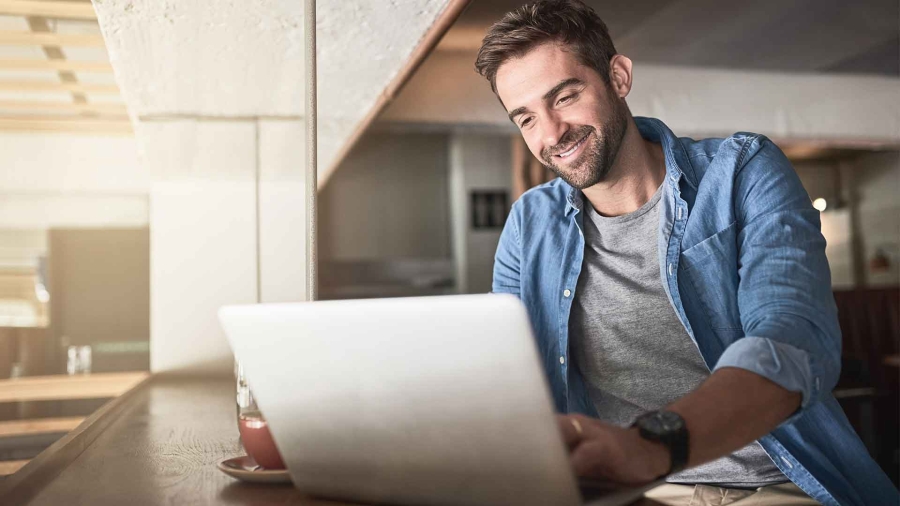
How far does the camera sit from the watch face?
77 centimetres

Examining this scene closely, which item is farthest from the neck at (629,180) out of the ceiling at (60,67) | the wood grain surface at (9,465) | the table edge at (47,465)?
the wood grain surface at (9,465)

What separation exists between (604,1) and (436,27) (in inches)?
89.2

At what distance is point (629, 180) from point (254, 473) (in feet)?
2.94

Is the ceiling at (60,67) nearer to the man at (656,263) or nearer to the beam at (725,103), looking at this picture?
the man at (656,263)

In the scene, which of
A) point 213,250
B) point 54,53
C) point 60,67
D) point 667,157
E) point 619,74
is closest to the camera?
point 667,157

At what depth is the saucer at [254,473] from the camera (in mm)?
903

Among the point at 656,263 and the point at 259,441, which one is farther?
the point at 656,263

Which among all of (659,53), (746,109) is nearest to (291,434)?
(659,53)

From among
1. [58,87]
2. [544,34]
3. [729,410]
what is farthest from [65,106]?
[729,410]

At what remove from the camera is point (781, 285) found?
1028 millimetres

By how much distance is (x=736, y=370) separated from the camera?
86cm

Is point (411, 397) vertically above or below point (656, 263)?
below

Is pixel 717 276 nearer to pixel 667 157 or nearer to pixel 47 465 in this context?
pixel 667 157

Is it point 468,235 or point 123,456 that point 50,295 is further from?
point 123,456
